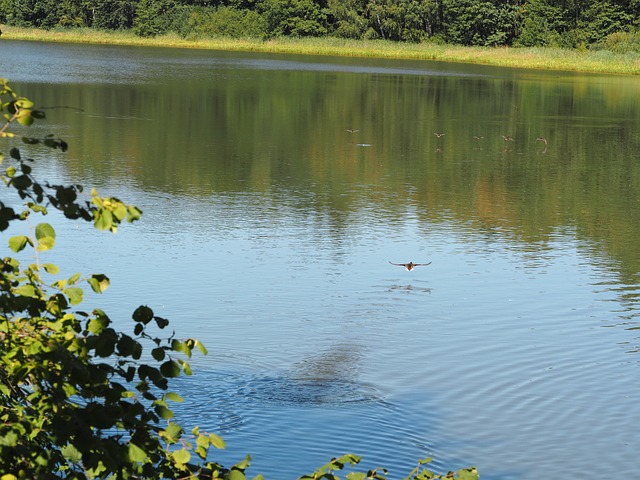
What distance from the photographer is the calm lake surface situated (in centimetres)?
676

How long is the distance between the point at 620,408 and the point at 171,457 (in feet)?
15.1

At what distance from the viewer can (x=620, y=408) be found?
732 centimetres

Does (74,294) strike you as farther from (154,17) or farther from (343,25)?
(154,17)

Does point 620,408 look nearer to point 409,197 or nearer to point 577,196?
point 409,197

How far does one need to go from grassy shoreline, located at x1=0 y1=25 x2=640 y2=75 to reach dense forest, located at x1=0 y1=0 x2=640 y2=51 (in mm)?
2616

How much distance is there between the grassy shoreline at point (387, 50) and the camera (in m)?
55.1

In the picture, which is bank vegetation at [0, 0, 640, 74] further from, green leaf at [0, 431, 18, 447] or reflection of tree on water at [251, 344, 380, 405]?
green leaf at [0, 431, 18, 447]

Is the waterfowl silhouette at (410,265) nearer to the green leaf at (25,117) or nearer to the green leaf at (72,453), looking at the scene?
the green leaf at (72,453)

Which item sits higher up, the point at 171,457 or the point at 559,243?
the point at 171,457

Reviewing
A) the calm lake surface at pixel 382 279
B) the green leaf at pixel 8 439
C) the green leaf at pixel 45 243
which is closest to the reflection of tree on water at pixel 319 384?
the calm lake surface at pixel 382 279

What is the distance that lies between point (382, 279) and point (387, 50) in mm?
57023

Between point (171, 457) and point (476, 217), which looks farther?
point (476, 217)

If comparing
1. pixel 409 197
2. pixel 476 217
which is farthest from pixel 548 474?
pixel 409 197

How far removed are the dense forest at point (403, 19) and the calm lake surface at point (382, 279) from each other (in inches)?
1871
